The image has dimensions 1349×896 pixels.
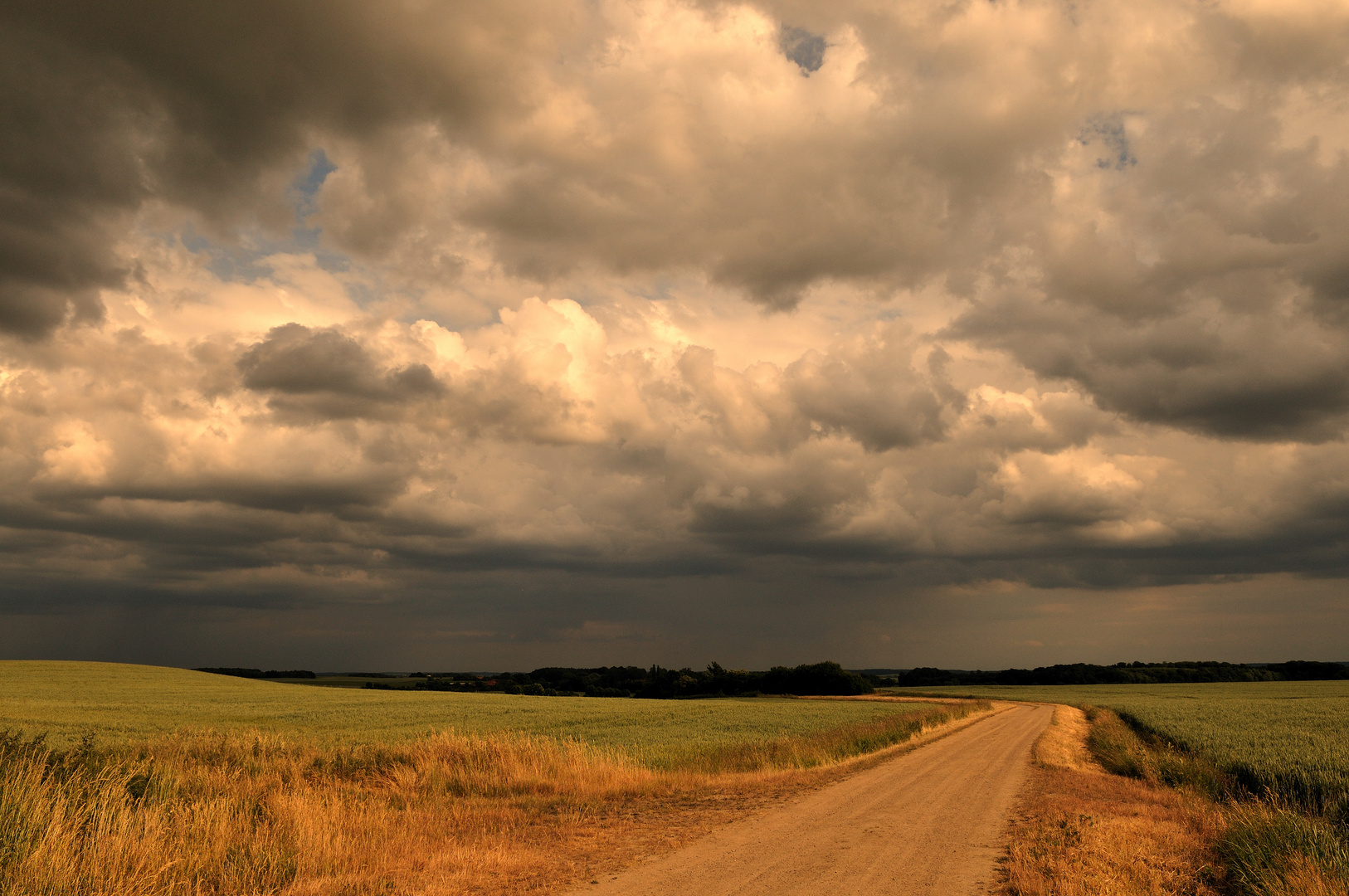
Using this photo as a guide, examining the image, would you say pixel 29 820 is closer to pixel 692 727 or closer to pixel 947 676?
pixel 692 727

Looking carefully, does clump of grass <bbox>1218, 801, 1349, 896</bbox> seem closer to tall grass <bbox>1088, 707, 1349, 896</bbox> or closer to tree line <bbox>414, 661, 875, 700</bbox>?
tall grass <bbox>1088, 707, 1349, 896</bbox>

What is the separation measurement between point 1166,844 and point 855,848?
5574 mm

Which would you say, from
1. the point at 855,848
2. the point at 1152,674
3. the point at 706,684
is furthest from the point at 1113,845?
the point at 1152,674

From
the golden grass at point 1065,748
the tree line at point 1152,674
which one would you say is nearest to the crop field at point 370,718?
the golden grass at point 1065,748

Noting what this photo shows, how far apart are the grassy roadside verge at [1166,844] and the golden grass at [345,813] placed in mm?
5832

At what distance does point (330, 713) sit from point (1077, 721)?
49578 mm

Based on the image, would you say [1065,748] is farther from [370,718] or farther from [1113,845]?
[370,718]

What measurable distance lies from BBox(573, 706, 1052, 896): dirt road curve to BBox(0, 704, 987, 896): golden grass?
3.45ft

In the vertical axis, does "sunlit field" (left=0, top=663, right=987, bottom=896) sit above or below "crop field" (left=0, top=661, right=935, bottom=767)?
above

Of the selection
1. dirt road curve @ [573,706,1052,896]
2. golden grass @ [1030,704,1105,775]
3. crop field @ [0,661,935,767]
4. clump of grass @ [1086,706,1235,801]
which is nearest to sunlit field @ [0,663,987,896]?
crop field @ [0,661,935,767]

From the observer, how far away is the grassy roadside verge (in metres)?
10.2

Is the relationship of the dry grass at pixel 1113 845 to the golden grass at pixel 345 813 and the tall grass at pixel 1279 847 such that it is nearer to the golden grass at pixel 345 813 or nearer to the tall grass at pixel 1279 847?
the tall grass at pixel 1279 847

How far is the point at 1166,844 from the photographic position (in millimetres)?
13227

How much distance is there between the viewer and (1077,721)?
54.1m
